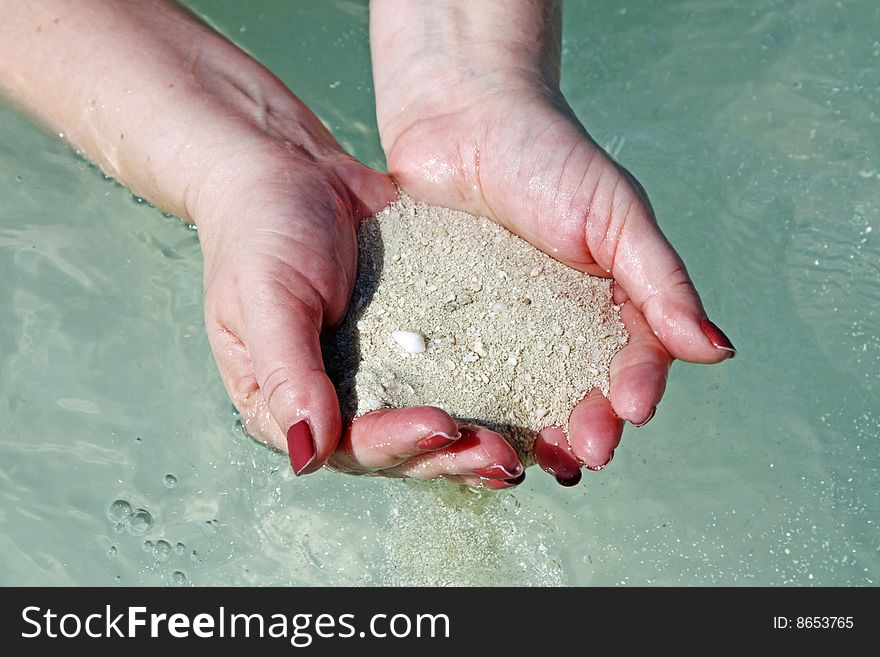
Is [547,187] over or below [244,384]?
over

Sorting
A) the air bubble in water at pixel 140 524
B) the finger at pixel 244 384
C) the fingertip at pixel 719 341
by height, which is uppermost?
the fingertip at pixel 719 341

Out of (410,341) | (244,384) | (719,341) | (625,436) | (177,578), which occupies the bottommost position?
(177,578)

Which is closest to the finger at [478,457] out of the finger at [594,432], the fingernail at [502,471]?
the fingernail at [502,471]

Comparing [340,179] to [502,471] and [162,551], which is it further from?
[162,551]

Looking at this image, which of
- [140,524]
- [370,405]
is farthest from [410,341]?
[140,524]

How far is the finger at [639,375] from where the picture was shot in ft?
4.39

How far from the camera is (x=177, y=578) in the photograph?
180 cm

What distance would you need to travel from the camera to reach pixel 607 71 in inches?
92.5

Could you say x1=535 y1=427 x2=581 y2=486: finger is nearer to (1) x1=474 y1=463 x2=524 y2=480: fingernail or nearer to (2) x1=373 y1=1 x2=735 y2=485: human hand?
(2) x1=373 y1=1 x2=735 y2=485: human hand

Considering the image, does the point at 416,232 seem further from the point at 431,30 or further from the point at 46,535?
the point at 46,535

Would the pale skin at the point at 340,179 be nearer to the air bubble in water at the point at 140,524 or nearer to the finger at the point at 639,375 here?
the finger at the point at 639,375

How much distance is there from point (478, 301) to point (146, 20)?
947mm

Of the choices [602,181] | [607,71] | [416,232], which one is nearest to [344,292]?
[416,232]

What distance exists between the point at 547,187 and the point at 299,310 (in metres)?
0.45
